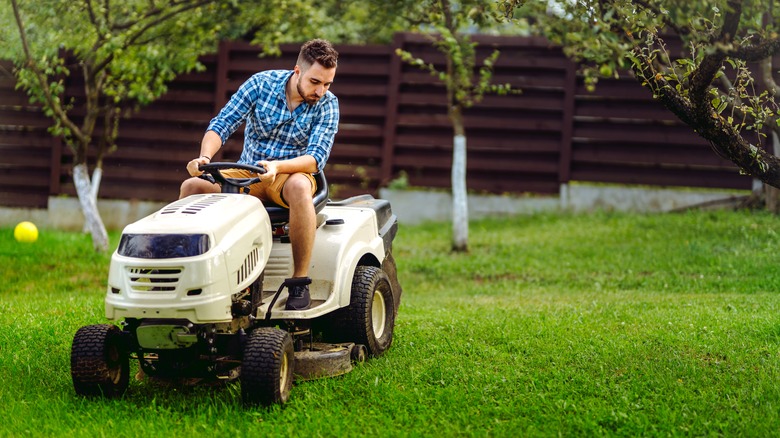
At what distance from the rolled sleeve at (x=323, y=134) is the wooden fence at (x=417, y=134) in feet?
20.0

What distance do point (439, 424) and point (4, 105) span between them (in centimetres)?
874

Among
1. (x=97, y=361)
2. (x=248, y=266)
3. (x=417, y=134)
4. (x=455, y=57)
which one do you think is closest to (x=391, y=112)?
(x=417, y=134)

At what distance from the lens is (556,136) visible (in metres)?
10.7

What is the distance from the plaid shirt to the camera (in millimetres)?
4715

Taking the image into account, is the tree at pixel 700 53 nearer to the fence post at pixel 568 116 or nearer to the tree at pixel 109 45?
the tree at pixel 109 45

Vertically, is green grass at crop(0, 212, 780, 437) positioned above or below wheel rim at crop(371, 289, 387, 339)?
below

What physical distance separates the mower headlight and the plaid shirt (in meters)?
0.89

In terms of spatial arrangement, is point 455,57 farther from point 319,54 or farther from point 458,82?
point 319,54

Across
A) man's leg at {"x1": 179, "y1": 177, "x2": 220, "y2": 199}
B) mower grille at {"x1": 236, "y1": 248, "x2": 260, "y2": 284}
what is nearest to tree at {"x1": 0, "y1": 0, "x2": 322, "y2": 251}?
man's leg at {"x1": 179, "y1": 177, "x2": 220, "y2": 199}

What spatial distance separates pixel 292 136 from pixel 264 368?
1.25 meters

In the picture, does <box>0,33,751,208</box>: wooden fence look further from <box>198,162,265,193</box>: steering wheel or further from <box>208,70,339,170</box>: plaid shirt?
<box>198,162,265,193</box>: steering wheel

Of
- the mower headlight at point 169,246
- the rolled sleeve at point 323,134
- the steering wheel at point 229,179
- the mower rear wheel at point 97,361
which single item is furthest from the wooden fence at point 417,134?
the mower headlight at point 169,246

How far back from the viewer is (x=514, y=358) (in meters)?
4.91

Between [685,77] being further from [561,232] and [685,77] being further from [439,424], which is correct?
[561,232]
